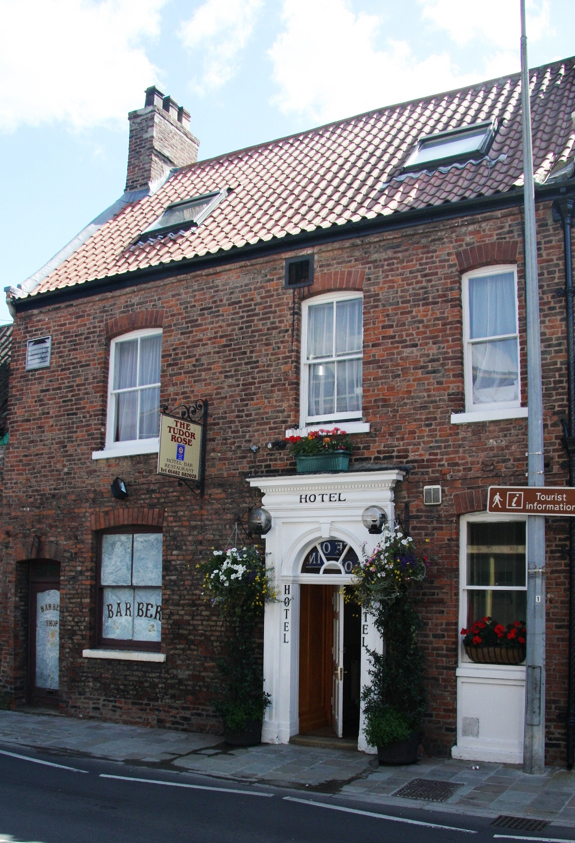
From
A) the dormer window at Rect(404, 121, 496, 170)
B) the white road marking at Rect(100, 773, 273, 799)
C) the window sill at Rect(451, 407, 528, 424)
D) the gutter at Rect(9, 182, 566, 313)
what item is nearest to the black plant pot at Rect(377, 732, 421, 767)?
the white road marking at Rect(100, 773, 273, 799)

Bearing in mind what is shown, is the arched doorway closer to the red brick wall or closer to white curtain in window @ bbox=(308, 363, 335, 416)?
the red brick wall

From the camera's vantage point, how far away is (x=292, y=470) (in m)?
11.9

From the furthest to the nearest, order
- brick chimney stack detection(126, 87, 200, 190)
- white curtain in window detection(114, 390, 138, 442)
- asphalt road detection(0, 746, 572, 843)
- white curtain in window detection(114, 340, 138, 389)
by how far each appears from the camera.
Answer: brick chimney stack detection(126, 87, 200, 190), white curtain in window detection(114, 340, 138, 389), white curtain in window detection(114, 390, 138, 442), asphalt road detection(0, 746, 572, 843)

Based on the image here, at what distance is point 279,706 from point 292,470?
10.5 feet

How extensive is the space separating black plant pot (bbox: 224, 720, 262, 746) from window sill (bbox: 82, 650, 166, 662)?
1.87 m

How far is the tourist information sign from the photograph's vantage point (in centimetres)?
903

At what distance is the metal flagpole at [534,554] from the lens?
9.14 meters

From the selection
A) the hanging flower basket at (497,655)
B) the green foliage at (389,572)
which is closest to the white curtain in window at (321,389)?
the green foliage at (389,572)

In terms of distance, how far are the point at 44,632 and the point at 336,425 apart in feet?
22.0

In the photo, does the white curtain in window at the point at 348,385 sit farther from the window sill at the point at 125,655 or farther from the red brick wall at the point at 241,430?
the window sill at the point at 125,655

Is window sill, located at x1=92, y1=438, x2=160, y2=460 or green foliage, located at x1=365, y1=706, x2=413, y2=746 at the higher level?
window sill, located at x1=92, y1=438, x2=160, y2=460

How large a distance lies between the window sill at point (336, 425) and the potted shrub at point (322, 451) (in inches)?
4.3

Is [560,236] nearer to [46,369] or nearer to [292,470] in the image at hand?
[292,470]

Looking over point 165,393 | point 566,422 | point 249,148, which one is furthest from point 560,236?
point 249,148
